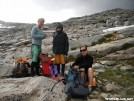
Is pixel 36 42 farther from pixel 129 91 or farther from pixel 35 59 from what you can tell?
pixel 129 91

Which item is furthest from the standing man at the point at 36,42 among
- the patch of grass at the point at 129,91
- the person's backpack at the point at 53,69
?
the patch of grass at the point at 129,91

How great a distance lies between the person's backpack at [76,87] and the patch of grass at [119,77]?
2.39 m

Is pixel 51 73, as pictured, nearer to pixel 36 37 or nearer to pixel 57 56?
pixel 57 56

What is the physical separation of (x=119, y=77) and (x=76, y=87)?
3.66 metres

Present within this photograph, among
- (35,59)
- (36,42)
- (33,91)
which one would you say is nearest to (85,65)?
(33,91)

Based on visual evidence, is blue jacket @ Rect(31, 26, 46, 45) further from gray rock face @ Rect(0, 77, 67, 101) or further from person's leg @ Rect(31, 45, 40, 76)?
gray rock face @ Rect(0, 77, 67, 101)

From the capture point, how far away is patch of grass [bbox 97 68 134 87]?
1102 centimetres

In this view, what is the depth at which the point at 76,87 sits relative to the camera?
30.3 ft

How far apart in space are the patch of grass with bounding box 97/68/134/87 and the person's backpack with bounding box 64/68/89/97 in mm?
2393

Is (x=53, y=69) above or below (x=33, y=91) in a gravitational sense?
above

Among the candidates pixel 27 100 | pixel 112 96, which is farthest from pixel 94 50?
pixel 27 100

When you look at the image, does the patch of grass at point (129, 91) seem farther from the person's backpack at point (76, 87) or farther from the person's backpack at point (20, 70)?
the person's backpack at point (20, 70)

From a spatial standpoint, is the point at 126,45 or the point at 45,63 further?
the point at 126,45

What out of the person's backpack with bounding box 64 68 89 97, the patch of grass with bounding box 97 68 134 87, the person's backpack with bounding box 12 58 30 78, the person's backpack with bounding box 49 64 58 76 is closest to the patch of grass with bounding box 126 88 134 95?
the patch of grass with bounding box 97 68 134 87
